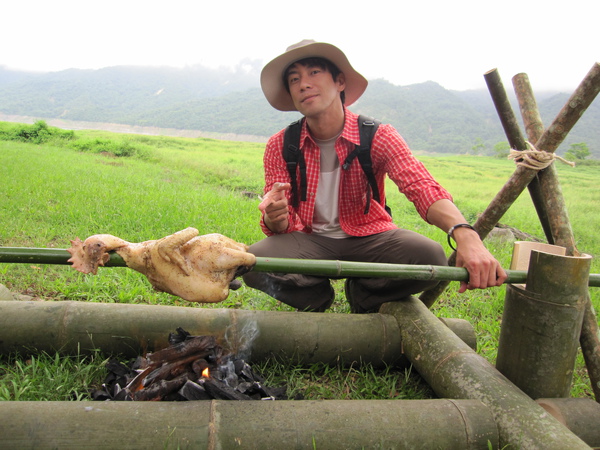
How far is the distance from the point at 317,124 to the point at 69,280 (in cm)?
306

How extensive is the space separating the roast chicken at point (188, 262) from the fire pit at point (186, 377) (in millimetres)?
408

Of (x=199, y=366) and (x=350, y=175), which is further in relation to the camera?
(x=350, y=175)

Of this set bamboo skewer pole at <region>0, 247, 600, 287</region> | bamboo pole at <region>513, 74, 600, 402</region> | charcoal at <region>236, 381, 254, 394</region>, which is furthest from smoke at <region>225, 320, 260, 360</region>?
bamboo pole at <region>513, 74, 600, 402</region>

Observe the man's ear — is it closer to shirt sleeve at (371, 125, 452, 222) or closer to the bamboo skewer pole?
shirt sleeve at (371, 125, 452, 222)

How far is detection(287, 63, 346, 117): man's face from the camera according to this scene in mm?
3324

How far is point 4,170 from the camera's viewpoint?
954cm

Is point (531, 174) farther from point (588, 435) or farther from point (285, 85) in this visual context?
point (285, 85)

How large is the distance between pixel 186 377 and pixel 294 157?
6.66ft

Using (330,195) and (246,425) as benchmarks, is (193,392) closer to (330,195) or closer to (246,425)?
(246,425)

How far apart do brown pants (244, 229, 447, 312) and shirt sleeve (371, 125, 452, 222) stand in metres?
0.41

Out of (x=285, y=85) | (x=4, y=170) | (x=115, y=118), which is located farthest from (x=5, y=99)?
(x=285, y=85)

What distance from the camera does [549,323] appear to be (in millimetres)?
2107

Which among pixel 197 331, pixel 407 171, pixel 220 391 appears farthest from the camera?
pixel 407 171

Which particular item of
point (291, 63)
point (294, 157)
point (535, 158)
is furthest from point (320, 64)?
point (535, 158)
